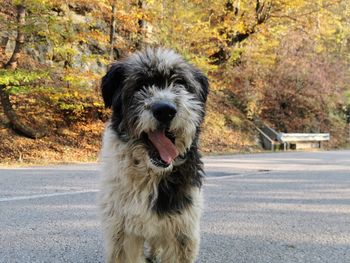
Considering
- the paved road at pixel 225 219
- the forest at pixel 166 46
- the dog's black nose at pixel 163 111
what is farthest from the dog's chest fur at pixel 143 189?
the forest at pixel 166 46

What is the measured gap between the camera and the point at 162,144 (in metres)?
2.92

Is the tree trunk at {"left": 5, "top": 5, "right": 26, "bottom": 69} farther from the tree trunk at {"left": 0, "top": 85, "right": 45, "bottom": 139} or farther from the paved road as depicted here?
the paved road

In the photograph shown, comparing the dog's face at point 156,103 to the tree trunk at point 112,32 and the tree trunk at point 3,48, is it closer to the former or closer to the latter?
the tree trunk at point 112,32

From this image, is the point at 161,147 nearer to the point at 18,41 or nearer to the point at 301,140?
the point at 18,41

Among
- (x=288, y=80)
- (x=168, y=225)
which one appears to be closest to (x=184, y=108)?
(x=168, y=225)

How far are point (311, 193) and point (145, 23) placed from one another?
990 centimetres

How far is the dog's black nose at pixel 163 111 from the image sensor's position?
9.12 ft

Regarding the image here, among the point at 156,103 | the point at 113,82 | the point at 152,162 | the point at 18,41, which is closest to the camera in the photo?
the point at 156,103

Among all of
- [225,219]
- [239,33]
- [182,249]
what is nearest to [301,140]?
[239,33]

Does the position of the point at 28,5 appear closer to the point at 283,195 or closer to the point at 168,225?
the point at 283,195

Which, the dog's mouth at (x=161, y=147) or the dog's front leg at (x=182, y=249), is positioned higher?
the dog's mouth at (x=161, y=147)

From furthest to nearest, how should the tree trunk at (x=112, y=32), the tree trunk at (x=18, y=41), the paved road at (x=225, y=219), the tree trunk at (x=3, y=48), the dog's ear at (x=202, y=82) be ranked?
the tree trunk at (x=112, y=32) → the tree trunk at (x=3, y=48) → the tree trunk at (x=18, y=41) → the paved road at (x=225, y=219) → the dog's ear at (x=202, y=82)

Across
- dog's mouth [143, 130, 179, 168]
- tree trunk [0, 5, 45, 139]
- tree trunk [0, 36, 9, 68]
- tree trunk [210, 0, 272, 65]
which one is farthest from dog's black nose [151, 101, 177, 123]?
tree trunk [210, 0, 272, 65]

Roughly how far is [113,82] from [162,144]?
2.25 feet
